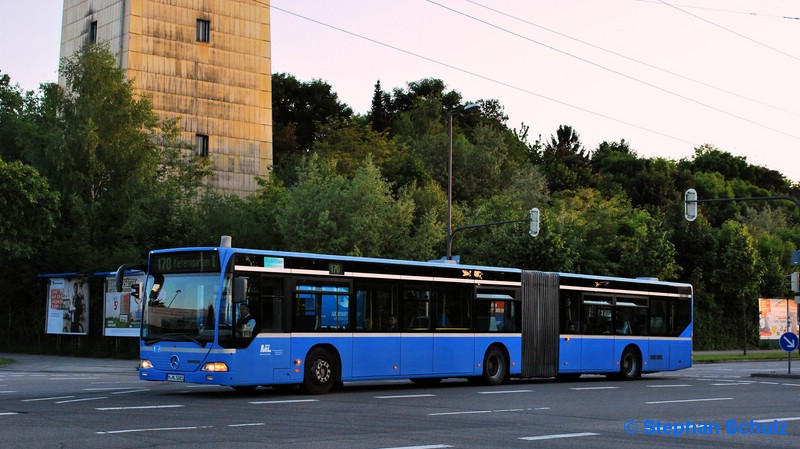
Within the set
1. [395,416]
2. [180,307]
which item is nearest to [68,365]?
[180,307]

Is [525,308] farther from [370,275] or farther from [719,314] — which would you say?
[719,314]

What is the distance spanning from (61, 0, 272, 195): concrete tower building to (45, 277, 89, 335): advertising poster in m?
21.5

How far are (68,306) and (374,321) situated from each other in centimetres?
2204

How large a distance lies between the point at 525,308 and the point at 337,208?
20.7m

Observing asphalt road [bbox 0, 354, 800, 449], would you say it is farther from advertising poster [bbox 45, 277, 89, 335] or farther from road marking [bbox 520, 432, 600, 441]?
advertising poster [bbox 45, 277, 89, 335]

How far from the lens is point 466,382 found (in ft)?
87.2

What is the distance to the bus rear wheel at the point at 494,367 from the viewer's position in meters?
24.7

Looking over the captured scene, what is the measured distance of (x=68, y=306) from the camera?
40250mm

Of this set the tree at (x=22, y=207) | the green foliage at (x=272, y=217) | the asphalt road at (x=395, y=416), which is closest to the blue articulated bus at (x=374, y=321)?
the asphalt road at (x=395, y=416)

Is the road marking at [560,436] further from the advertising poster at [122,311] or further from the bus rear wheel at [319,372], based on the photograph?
the advertising poster at [122,311]

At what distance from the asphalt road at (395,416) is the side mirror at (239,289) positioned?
179cm

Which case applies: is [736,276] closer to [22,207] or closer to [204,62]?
[204,62]

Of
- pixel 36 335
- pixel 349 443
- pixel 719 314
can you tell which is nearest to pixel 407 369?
pixel 349 443

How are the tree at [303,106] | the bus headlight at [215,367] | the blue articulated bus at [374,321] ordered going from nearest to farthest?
the bus headlight at [215,367], the blue articulated bus at [374,321], the tree at [303,106]
